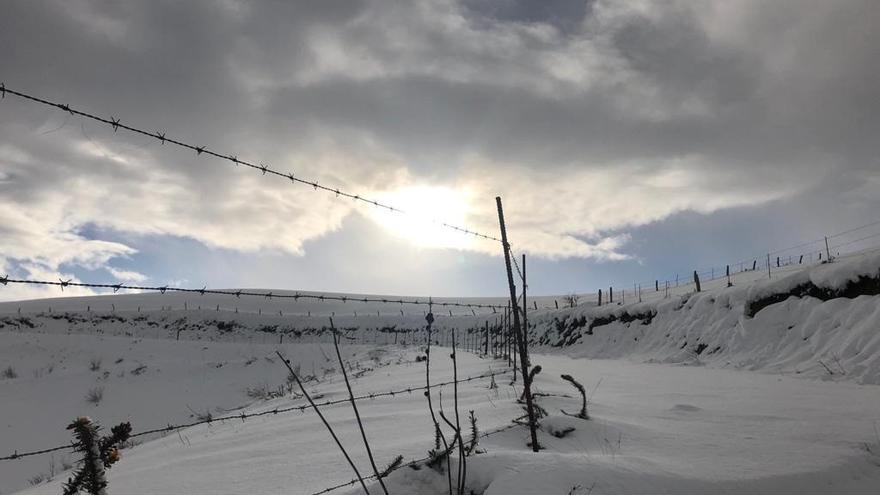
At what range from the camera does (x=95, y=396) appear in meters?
16.1

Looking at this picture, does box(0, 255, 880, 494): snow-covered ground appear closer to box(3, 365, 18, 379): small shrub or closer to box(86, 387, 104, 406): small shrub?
box(86, 387, 104, 406): small shrub

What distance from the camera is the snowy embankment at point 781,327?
798 centimetres

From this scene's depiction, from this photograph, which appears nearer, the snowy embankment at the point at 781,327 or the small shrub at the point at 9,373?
the snowy embankment at the point at 781,327

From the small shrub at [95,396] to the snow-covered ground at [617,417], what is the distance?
0.18 m

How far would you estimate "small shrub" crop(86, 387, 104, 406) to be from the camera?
629 inches

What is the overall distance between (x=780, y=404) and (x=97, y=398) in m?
18.9

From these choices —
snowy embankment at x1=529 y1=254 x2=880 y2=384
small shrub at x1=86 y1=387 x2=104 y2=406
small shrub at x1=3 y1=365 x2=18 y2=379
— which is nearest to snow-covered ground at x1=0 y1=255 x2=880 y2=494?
snowy embankment at x1=529 y1=254 x2=880 y2=384

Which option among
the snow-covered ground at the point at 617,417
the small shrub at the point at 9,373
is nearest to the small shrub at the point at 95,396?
the snow-covered ground at the point at 617,417

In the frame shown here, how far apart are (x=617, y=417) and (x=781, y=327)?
795 centimetres

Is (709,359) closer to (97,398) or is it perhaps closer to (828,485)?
(828,485)

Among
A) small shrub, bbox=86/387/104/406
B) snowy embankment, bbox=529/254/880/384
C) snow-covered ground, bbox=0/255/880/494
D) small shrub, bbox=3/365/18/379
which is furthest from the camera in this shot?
small shrub, bbox=3/365/18/379

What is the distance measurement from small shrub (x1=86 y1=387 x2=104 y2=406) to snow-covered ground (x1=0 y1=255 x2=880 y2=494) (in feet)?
0.58

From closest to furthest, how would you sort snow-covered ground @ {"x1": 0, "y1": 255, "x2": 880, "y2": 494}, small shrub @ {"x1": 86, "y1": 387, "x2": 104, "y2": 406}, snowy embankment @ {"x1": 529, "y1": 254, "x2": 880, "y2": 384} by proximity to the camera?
snow-covered ground @ {"x1": 0, "y1": 255, "x2": 880, "y2": 494}
snowy embankment @ {"x1": 529, "y1": 254, "x2": 880, "y2": 384}
small shrub @ {"x1": 86, "y1": 387, "x2": 104, "y2": 406}

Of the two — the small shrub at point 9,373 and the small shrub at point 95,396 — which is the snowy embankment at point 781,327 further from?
the small shrub at point 9,373
